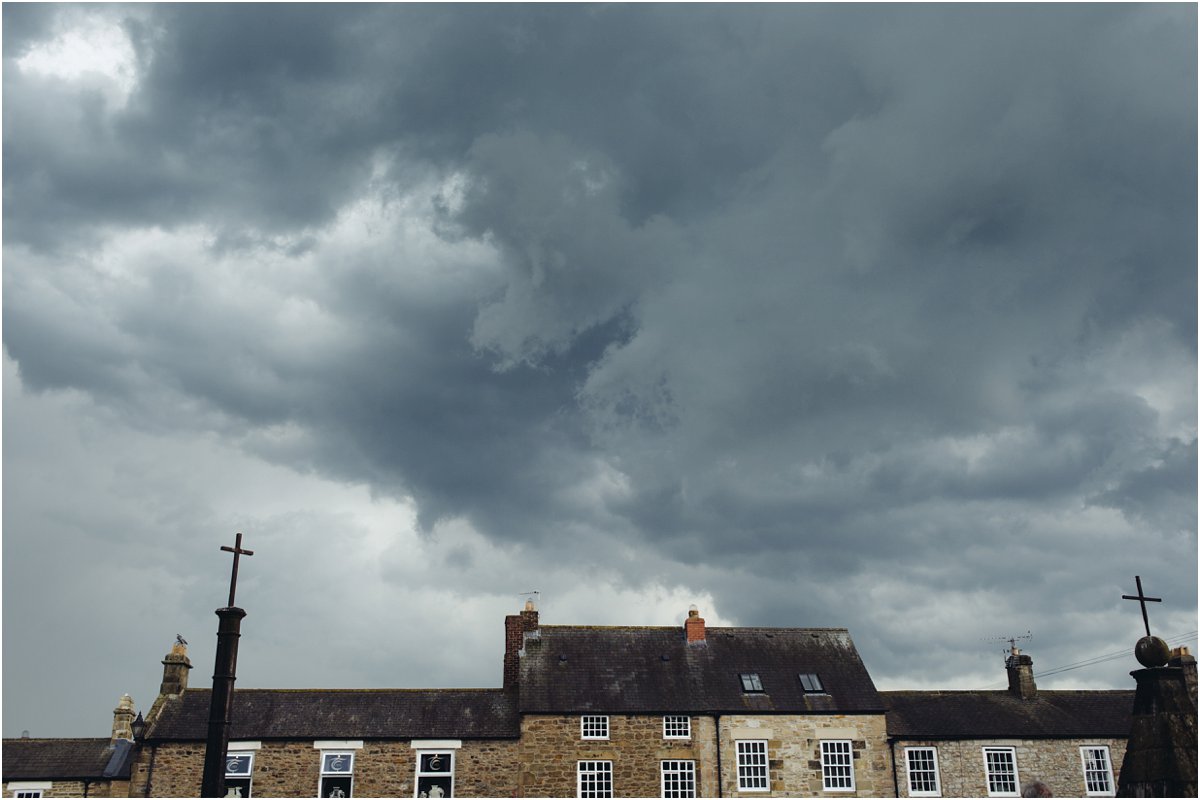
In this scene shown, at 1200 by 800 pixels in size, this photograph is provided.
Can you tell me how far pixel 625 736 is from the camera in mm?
35375

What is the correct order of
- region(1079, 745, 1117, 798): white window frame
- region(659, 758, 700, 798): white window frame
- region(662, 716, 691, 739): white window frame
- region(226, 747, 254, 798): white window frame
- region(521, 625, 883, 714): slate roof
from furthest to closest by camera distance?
1. region(521, 625, 883, 714): slate roof
2. region(1079, 745, 1117, 798): white window frame
3. region(662, 716, 691, 739): white window frame
4. region(659, 758, 700, 798): white window frame
5. region(226, 747, 254, 798): white window frame

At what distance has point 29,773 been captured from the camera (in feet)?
108

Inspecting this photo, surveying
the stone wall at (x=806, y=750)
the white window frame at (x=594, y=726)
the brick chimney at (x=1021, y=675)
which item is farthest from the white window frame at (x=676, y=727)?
the brick chimney at (x=1021, y=675)

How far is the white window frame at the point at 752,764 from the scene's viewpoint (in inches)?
1377

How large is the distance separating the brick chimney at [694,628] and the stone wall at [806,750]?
4348 millimetres

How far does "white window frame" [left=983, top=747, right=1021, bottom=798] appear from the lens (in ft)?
116

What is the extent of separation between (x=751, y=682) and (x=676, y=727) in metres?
3.80

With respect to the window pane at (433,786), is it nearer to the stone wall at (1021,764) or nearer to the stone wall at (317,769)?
the stone wall at (317,769)

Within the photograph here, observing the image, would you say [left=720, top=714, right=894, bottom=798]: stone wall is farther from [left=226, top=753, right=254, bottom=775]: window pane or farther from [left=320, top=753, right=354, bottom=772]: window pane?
[left=226, top=753, right=254, bottom=775]: window pane

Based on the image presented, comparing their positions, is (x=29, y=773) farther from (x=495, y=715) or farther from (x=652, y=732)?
(x=652, y=732)

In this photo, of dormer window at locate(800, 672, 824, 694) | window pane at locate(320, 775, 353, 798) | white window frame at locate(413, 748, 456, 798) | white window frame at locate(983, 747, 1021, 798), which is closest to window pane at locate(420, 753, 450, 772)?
white window frame at locate(413, 748, 456, 798)

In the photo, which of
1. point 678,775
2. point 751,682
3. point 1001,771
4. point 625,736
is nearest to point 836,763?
point 751,682

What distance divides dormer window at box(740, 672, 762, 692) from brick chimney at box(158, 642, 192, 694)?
70.7 ft

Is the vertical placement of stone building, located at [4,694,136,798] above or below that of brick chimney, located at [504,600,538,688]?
below
